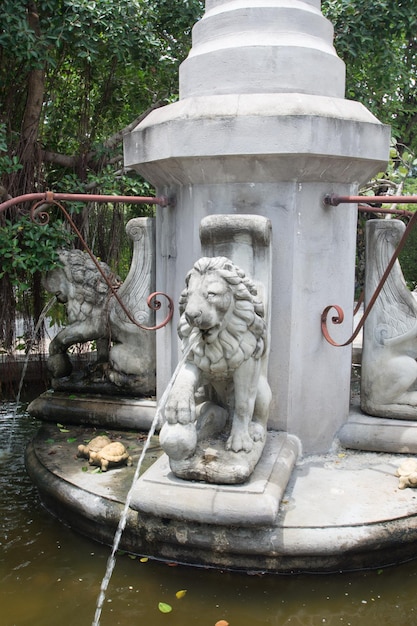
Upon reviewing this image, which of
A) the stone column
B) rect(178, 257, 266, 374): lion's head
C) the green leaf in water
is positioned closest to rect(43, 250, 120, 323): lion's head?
the stone column

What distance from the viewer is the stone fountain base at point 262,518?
133 inches

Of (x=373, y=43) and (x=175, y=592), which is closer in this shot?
(x=175, y=592)

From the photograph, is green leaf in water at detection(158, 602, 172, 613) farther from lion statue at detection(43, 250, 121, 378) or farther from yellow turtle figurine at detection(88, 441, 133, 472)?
lion statue at detection(43, 250, 121, 378)

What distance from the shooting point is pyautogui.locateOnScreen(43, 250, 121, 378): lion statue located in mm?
5402

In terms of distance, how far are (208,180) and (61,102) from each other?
4165 millimetres

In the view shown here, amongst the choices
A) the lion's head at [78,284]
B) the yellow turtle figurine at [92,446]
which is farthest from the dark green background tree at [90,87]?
the yellow turtle figurine at [92,446]

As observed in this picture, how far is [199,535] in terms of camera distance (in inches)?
136

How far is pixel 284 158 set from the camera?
3.92 meters

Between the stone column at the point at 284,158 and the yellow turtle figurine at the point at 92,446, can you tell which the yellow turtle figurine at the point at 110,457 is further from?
the stone column at the point at 284,158

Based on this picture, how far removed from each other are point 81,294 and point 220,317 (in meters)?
2.24

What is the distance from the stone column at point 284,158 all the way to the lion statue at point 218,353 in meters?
0.59

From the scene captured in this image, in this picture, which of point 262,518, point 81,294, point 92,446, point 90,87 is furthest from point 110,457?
point 90,87

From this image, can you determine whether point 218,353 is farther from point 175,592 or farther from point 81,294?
point 81,294

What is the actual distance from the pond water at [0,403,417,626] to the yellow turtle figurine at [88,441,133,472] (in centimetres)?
53
